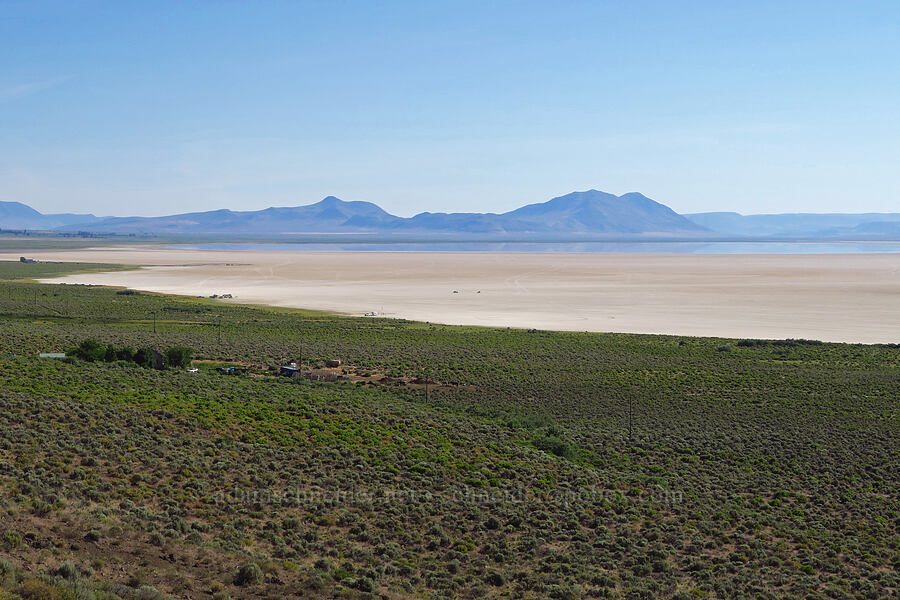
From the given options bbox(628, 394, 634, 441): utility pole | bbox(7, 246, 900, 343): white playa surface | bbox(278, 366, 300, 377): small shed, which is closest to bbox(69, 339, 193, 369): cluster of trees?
bbox(278, 366, 300, 377): small shed

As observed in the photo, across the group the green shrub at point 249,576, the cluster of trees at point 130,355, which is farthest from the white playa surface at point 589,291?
the green shrub at point 249,576

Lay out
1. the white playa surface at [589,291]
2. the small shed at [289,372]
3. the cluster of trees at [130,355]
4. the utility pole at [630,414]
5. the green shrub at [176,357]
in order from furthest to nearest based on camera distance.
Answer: the white playa surface at [589,291] → the small shed at [289,372] → the green shrub at [176,357] → the cluster of trees at [130,355] → the utility pole at [630,414]

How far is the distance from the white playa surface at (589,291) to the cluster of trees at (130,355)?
3506 centimetres

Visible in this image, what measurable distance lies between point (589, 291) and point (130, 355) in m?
69.7

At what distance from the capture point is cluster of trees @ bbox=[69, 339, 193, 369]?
3638cm

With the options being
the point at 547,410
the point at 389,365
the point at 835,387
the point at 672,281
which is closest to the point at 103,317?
the point at 389,365

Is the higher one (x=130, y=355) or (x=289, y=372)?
(x=130, y=355)

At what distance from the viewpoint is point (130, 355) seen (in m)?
37.5

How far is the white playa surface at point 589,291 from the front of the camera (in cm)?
7119

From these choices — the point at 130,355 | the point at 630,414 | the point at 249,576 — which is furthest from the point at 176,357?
Answer: the point at 249,576

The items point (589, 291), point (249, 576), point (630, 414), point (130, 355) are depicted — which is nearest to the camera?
point (249, 576)

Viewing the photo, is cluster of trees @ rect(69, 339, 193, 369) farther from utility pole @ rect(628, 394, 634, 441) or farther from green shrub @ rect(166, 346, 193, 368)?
utility pole @ rect(628, 394, 634, 441)

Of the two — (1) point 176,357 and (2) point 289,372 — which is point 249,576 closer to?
(2) point 289,372

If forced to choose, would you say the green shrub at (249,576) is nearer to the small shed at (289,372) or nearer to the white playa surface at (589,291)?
the small shed at (289,372)
